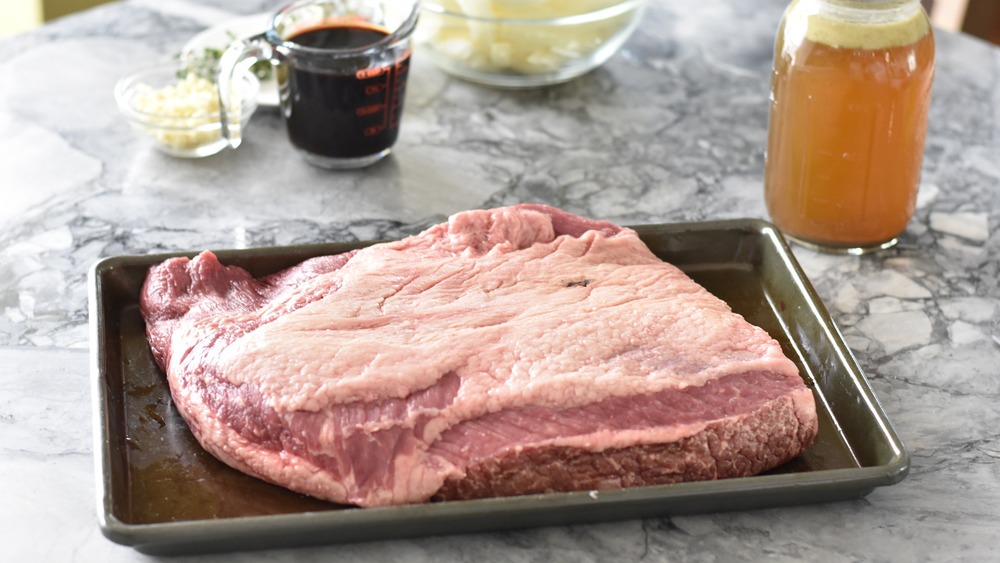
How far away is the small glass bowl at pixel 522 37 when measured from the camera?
248 centimetres

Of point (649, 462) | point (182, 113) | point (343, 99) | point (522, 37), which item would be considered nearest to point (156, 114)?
point (182, 113)

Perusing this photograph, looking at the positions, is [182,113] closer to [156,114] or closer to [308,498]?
[156,114]

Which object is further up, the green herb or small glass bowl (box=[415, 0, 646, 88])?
small glass bowl (box=[415, 0, 646, 88])

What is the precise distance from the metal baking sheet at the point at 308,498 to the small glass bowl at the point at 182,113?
584 millimetres

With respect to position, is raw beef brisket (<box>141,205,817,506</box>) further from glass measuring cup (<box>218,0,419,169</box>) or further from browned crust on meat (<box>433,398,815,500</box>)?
glass measuring cup (<box>218,0,419,169</box>)

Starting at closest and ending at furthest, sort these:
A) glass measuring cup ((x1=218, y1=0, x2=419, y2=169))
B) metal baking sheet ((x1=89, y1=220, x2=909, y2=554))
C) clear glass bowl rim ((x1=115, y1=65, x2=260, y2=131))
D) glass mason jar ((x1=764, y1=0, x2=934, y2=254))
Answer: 1. metal baking sheet ((x1=89, y1=220, x2=909, y2=554))
2. glass mason jar ((x1=764, y1=0, x2=934, y2=254))
3. glass measuring cup ((x1=218, y1=0, x2=419, y2=169))
4. clear glass bowl rim ((x1=115, y1=65, x2=260, y2=131))

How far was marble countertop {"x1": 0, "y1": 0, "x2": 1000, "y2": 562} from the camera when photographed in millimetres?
1508

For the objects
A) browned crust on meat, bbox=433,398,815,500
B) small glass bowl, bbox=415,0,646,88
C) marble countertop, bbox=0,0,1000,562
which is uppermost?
small glass bowl, bbox=415,0,646,88

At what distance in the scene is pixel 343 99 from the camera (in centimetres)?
226

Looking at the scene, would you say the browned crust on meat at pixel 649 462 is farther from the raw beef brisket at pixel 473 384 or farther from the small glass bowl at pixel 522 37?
the small glass bowl at pixel 522 37

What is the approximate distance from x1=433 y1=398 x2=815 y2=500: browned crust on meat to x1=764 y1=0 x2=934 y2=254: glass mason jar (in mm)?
666

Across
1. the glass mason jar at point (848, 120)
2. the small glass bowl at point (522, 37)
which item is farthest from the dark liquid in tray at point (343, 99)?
the glass mason jar at point (848, 120)

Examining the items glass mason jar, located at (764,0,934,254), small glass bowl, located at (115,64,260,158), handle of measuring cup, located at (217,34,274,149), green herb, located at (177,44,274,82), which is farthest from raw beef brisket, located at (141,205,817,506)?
green herb, located at (177,44,274,82)

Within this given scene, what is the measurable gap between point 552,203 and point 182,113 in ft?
2.66
